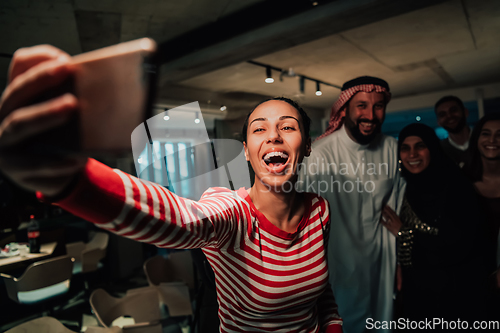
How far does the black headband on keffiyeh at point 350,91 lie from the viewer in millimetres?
1392

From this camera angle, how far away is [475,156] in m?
1.41

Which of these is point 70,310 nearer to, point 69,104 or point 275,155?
point 275,155

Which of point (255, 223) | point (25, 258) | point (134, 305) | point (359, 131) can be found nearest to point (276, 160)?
point (255, 223)

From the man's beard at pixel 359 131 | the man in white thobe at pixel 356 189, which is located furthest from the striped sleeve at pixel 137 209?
the man's beard at pixel 359 131

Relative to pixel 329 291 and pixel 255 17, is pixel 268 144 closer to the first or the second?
pixel 329 291

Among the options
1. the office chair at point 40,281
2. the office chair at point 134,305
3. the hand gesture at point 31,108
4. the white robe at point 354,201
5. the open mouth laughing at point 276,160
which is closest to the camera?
the hand gesture at point 31,108

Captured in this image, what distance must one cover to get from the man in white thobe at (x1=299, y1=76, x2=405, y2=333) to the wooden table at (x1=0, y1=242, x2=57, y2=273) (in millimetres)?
1962

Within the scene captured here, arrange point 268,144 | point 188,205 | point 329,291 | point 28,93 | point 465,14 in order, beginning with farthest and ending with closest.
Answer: point 465,14 → point 329,291 → point 268,144 → point 188,205 → point 28,93

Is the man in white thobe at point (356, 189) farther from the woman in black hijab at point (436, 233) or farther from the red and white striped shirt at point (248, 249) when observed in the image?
the red and white striped shirt at point (248, 249)

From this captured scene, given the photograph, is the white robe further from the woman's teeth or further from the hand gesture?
the hand gesture

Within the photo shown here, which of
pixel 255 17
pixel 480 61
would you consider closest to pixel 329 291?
pixel 255 17

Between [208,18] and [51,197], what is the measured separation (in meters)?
1.53

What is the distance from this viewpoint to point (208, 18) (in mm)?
1528

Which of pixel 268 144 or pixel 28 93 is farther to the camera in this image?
pixel 268 144
